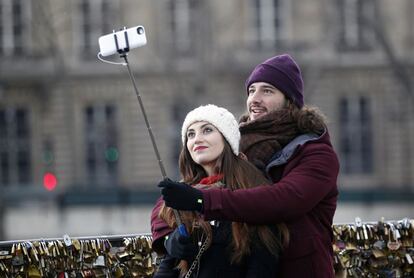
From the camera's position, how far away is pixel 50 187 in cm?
3294

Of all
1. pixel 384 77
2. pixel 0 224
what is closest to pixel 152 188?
pixel 384 77

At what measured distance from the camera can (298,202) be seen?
14.1 feet

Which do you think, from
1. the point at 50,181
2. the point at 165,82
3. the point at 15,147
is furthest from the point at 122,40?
the point at 15,147

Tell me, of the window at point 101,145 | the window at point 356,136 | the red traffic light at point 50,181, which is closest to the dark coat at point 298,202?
the red traffic light at point 50,181

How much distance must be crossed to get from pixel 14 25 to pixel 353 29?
1140 cm

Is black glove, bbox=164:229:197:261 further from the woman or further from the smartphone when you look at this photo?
the smartphone

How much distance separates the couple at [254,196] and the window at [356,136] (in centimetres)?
3099

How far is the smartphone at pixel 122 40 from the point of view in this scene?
473cm

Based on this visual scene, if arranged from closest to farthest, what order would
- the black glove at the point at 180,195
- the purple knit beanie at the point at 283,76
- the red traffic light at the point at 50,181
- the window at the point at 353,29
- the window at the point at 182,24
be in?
1. the black glove at the point at 180,195
2. the purple knit beanie at the point at 283,76
3. the red traffic light at the point at 50,181
4. the window at the point at 353,29
5. the window at the point at 182,24

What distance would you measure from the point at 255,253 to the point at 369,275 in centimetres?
193

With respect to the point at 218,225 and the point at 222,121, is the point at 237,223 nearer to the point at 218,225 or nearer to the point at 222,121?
the point at 218,225

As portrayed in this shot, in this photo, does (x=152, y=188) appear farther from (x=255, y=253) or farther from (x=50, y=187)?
(x=255, y=253)

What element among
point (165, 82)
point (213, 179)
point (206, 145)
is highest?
point (165, 82)

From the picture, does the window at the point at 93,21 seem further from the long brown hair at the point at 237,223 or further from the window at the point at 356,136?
the long brown hair at the point at 237,223
